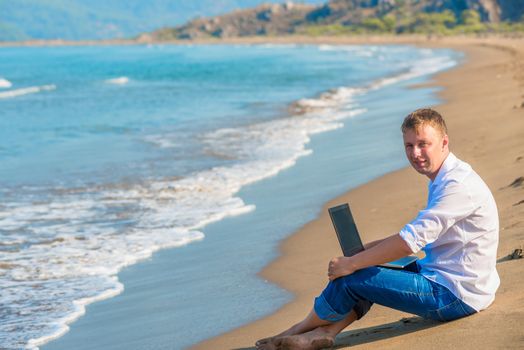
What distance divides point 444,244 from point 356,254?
43cm

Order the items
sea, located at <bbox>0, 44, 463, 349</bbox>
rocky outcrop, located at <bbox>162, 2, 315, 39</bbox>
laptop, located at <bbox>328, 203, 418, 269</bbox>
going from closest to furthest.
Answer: laptop, located at <bbox>328, 203, 418, 269</bbox>
sea, located at <bbox>0, 44, 463, 349</bbox>
rocky outcrop, located at <bbox>162, 2, 315, 39</bbox>

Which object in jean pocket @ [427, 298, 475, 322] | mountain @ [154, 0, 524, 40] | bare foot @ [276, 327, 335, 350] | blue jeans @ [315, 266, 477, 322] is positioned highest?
mountain @ [154, 0, 524, 40]

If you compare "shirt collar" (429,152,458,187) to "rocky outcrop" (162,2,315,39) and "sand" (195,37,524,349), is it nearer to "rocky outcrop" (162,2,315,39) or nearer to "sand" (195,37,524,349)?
"sand" (195,37,524,349)

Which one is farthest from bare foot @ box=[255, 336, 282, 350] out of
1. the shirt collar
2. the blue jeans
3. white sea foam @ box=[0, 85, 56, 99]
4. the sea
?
white sea foam @ box=[0, 85, 56, 99]

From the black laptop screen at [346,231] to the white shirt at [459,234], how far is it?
0.33 metres

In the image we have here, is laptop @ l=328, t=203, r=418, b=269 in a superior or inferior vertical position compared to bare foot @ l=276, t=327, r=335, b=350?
superior

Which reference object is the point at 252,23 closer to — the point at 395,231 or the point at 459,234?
the point at 395,231

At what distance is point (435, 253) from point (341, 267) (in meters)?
0.47

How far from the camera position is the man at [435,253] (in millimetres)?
4004

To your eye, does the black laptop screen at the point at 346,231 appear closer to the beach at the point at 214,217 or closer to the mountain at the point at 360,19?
the beach at the point at 214,217

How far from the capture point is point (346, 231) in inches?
168

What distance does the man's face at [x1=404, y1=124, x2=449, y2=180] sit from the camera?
4039 millimetres

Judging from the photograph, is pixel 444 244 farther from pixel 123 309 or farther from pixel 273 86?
pixel 273 86

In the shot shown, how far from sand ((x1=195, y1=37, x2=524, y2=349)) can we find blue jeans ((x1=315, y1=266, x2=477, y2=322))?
10 centimetres
